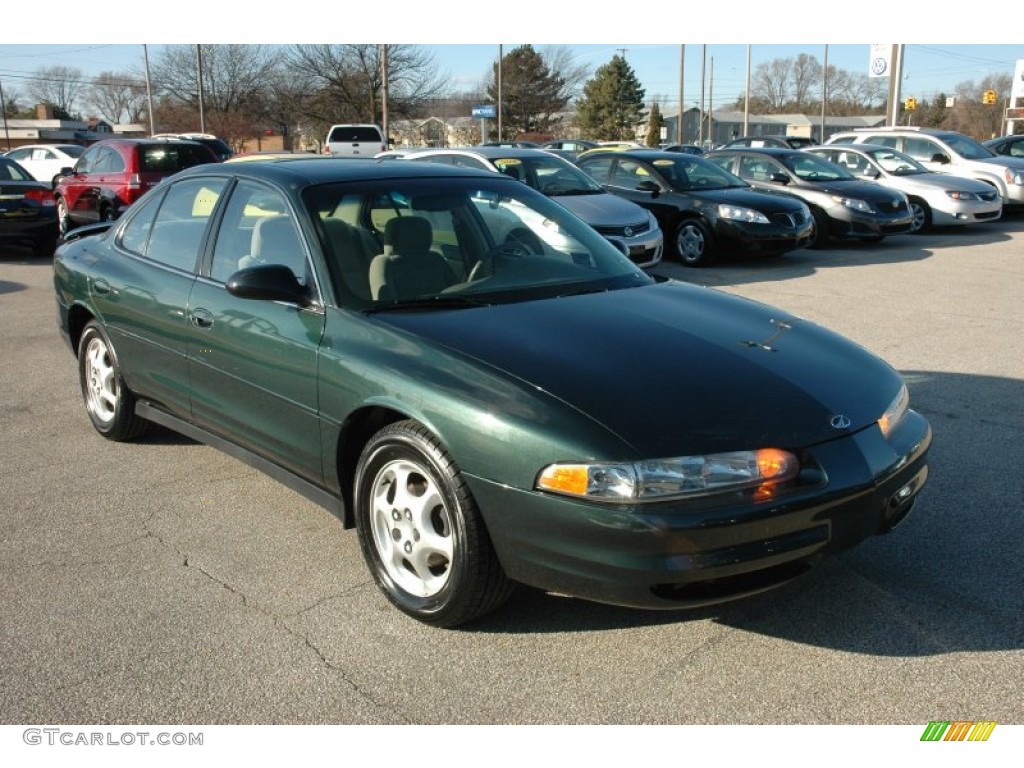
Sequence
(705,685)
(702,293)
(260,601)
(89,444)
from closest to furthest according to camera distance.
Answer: (705,685) < (260,601) < (702,293) < (89,444)

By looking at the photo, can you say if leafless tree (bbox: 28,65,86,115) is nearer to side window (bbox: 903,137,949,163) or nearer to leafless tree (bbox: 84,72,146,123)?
leafless tree (bbox: 84,72,146,123)

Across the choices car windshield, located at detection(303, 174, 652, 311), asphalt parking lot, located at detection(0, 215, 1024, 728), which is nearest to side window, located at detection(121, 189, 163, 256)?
asphalt parking lot, located at detection(0, 215, 1024, 728)

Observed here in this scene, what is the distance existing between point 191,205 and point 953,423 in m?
4.36

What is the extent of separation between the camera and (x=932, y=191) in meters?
16.0

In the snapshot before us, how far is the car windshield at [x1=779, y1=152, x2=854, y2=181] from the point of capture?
15.2 m

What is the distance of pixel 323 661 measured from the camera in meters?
3.14

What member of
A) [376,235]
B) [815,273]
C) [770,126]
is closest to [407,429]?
[376,235]

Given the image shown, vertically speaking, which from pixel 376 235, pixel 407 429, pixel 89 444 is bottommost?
pixel 89 444

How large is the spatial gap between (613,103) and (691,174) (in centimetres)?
7205

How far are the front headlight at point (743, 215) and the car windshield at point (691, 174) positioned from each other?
0.86 m

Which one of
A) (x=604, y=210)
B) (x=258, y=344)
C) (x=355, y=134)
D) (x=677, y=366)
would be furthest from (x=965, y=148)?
(x=355, y=134)

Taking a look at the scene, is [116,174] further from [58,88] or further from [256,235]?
[58,88]

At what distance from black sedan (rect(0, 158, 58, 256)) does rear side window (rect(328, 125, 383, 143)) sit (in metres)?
17.3

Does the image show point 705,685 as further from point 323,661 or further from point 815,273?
point 815,273
